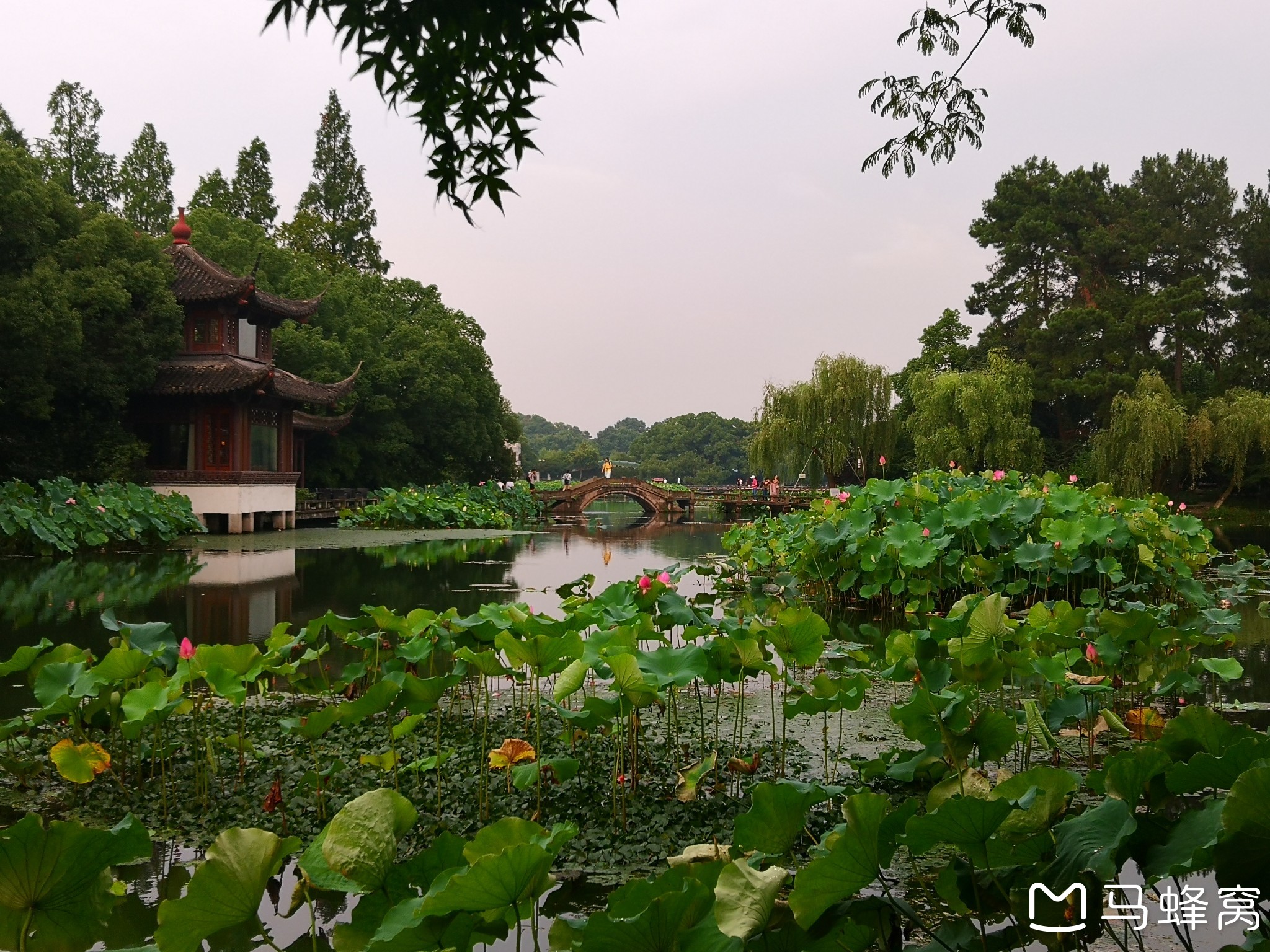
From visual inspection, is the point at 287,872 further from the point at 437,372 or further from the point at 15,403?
the point at 437,372

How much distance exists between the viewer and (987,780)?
8.05 feet

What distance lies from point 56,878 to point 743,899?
3.34ft

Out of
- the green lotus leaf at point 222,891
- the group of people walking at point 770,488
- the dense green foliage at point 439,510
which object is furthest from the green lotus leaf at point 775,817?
the group of people walking at point 770,488

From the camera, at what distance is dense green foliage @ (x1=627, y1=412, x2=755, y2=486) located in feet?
197

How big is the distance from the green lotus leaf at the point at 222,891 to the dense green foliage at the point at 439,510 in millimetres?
18672

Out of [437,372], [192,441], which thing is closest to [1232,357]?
[437,372]

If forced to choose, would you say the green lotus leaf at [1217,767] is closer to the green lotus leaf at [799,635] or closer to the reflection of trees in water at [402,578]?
the green lotus leaf at [799,635]

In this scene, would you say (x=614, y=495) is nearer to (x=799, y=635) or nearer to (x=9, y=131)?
(x=9, y=131)

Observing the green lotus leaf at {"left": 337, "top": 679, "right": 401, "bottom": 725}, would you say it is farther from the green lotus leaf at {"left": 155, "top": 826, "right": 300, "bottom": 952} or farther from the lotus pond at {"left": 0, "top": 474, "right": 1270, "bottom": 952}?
the green lotus leaf at {"left": 155, "top": 826, "right": 300, "bottom": 952}

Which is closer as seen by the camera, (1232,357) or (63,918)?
(63,918)

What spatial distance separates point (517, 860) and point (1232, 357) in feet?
95.1

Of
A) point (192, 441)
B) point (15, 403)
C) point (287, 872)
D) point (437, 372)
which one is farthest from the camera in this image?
point (437, 372)

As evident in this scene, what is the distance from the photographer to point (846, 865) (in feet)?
4.89

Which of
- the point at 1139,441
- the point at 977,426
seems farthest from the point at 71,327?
the point at 1139,441
